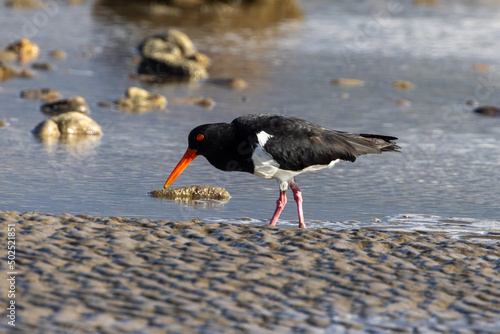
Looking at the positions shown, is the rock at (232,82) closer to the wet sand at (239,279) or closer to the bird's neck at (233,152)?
the bird's neck at (233,152)

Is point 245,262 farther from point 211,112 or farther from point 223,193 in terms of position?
point 211,112

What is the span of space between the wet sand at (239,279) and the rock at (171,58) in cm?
1059

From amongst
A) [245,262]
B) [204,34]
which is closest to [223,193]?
[245,262]

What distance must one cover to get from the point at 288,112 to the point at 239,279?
8.95 m

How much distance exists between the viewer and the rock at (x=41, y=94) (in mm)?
16203

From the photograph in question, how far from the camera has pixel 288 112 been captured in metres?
15.9

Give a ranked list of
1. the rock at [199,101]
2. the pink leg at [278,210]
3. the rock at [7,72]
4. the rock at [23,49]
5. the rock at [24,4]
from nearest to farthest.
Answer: the pink leg at [278,210], the rock at [199,101], the rock at [7,72], the rock at [23,49], the rock at [24,4]

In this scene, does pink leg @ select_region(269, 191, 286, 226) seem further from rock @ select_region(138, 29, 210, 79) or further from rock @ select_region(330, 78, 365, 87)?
rock @ select_region(138, 29, 210, 79)

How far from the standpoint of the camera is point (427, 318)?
22.3 feet

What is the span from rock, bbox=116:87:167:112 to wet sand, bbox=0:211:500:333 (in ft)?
23.4

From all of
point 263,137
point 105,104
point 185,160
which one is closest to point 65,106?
point 105,104

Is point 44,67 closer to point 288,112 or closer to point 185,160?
point 288,112

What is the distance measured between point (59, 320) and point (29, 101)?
10455 millimetres

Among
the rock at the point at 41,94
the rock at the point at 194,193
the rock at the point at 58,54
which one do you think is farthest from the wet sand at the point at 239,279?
the rock at the point at 58,54
